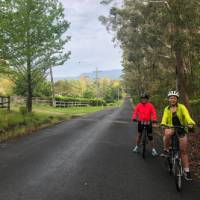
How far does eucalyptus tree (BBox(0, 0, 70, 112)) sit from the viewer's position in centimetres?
2305

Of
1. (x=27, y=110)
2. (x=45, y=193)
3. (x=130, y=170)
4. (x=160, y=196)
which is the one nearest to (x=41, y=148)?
(x=130, y=170)

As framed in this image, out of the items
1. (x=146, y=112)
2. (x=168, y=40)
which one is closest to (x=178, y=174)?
(x=146, y=112)

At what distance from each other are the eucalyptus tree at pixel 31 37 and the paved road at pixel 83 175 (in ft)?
38.8

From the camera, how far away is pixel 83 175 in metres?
8.40

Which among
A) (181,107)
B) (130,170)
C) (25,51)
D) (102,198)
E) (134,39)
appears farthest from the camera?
(134,39)

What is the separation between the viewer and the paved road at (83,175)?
677cm

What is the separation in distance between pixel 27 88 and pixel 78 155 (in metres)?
18.5

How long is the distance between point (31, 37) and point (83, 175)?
19.4m

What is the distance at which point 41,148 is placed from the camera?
12812mm

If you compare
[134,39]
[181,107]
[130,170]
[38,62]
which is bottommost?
[130,170]

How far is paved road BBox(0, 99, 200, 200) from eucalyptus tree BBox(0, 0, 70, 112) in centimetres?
1182

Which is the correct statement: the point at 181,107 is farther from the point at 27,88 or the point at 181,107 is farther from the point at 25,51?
the point at 27,88

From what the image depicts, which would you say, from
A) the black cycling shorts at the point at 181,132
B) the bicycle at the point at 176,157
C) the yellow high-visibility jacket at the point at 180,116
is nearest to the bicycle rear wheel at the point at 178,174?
the bicycle at the point at 176,157

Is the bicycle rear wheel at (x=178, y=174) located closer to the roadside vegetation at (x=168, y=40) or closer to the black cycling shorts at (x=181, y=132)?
the black cycling shorts at (x=181, y=132)
